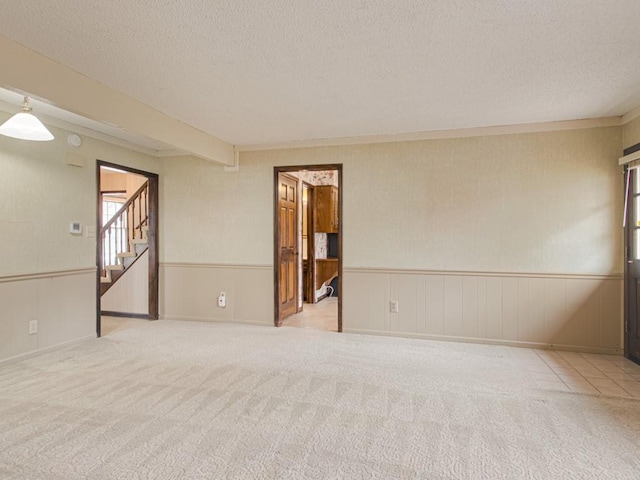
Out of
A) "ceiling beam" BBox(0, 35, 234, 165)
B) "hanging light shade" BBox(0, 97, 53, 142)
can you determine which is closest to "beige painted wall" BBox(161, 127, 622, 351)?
"ceiling beam" BBox(0, 35, 234, 165)

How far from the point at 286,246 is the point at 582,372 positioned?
3584 mm

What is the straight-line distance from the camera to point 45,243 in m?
3.73

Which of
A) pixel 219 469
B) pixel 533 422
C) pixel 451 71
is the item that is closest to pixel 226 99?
pixel 451 71

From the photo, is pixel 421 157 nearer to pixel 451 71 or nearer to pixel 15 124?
pixel 451 71

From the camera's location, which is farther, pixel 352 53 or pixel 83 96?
pixel 83 96

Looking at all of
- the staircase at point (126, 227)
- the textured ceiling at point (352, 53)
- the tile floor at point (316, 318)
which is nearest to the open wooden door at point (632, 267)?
the textured ceiling at point (352, 53)

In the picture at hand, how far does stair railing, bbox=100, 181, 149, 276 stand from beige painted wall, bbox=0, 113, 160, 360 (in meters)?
1.97

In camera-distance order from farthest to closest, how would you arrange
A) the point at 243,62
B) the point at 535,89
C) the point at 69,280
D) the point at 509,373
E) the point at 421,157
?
the point at 421,157 → the point at 69,280 → the point at 509,373 → the point at 535,89 → the point at 243,62

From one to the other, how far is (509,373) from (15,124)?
14.3 ft

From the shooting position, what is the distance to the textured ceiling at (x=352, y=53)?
196cm

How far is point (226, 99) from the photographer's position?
10.6 feet

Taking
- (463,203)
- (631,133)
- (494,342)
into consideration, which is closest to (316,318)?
(494,342)

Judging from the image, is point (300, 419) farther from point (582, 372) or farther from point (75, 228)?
point (75, 228)

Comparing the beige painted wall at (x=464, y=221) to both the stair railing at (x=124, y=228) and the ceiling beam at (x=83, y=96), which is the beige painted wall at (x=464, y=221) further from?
the stair railing at (x=124, y=228)
